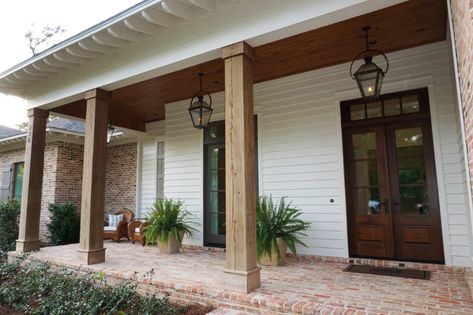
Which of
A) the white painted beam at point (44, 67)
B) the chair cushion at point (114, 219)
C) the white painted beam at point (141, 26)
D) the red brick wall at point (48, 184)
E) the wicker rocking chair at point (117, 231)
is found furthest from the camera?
the red brick wall at point (48, 184)

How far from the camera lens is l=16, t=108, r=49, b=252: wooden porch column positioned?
555cm

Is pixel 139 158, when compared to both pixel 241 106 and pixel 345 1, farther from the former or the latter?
pixel 345 1

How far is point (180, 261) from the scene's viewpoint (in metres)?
4.70

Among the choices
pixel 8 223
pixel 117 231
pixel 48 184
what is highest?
pixel 48 184

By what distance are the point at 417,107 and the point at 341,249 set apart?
227cm

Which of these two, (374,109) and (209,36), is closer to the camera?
(209,36)

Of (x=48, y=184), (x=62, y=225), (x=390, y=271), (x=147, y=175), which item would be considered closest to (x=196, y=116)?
(x=390, y=271)

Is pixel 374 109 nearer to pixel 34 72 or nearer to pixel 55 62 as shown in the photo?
pixel 55 62

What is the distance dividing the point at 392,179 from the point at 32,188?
19.9 feet

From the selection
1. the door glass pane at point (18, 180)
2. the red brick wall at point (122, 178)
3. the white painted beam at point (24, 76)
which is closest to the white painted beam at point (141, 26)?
the white painted beam at point (24, 76)

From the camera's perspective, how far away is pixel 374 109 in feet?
14.9

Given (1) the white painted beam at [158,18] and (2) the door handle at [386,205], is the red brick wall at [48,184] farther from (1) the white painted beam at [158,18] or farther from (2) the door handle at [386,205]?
(2) the door handle at [386,205]

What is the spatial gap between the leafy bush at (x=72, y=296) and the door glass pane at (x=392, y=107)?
3.70m

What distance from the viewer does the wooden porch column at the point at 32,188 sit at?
555cm
